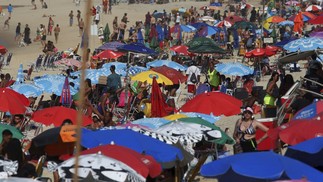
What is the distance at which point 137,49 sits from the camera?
72.9 ft

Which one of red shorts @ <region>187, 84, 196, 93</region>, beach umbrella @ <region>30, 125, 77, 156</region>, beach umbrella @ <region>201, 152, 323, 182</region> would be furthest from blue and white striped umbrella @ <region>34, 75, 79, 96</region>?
beach umbrella @ <region>201, 152, 323, 182</region>

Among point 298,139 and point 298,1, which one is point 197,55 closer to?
point 298,139

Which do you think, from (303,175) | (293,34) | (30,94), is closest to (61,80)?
(30,94)

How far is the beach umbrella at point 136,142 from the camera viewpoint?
872 cm

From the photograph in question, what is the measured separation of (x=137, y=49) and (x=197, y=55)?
21.1 ft

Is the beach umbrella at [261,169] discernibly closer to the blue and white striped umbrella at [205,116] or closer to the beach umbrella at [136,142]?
the beach umbrella at [136,142]

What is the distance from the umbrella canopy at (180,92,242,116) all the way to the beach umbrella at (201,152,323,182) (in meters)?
4.90

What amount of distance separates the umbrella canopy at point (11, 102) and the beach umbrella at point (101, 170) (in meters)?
5.63

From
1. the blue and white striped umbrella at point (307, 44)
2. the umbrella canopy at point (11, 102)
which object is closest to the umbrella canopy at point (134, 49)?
the blue and white striped umbrella at point (307, 44)

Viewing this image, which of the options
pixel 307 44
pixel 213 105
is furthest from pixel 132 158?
pixel 307 44

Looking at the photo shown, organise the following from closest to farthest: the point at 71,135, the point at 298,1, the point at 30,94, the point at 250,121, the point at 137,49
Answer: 1. the point at 71,135
2. the point at 250,121
3. the point at 30,94
4. the point at 137,49
5. the point at 298,1

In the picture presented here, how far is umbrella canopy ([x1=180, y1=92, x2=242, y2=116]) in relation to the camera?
12516 millimetres

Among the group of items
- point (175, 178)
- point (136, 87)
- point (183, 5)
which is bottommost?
point (183, 5)

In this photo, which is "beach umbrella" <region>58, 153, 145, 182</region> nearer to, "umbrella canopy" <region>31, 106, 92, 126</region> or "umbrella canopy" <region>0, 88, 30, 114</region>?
"umbrella canopy" <region>31, 106, 92, 126</region>
